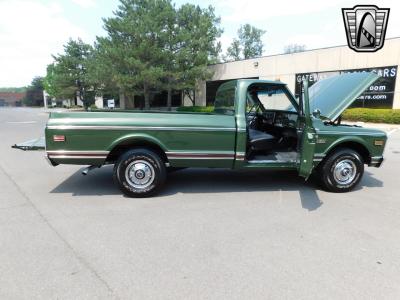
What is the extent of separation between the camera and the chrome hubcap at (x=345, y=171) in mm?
5250

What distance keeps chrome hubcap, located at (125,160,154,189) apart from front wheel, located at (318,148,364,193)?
2.90 meters

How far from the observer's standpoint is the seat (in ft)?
17.8

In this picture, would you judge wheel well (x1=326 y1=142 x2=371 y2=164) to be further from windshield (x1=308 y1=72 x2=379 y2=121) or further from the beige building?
the beige building

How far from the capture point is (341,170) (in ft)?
17.2

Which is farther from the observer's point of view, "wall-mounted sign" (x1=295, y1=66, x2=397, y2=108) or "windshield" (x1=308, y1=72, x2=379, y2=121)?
"wall-mounted sign" (x1=295, y1=66, x2=397, y2=108)

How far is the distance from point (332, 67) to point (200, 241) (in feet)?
67.8

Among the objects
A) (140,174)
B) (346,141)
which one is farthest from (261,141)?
(140,174)

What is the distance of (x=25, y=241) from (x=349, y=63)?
69.9 feet

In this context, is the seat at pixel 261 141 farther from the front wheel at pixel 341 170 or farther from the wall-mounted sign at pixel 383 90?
the wall-mounted sign at pixel 383 90

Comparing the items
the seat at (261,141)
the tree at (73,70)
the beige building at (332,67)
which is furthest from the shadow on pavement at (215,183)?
the tree at (73,70)

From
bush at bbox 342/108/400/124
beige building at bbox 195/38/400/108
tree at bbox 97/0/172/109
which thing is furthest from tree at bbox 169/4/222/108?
bush at bbox 342/108/400/124

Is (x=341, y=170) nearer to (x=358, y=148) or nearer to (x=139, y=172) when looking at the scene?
(x=358, y=148)

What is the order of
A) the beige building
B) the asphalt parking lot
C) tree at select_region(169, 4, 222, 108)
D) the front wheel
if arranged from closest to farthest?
1. the asphalt parking lot
2. the front wheel
3. the beige building
4. tree at select_region(169, 4, 222, 108)

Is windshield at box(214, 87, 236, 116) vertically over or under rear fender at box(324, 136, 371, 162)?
over
